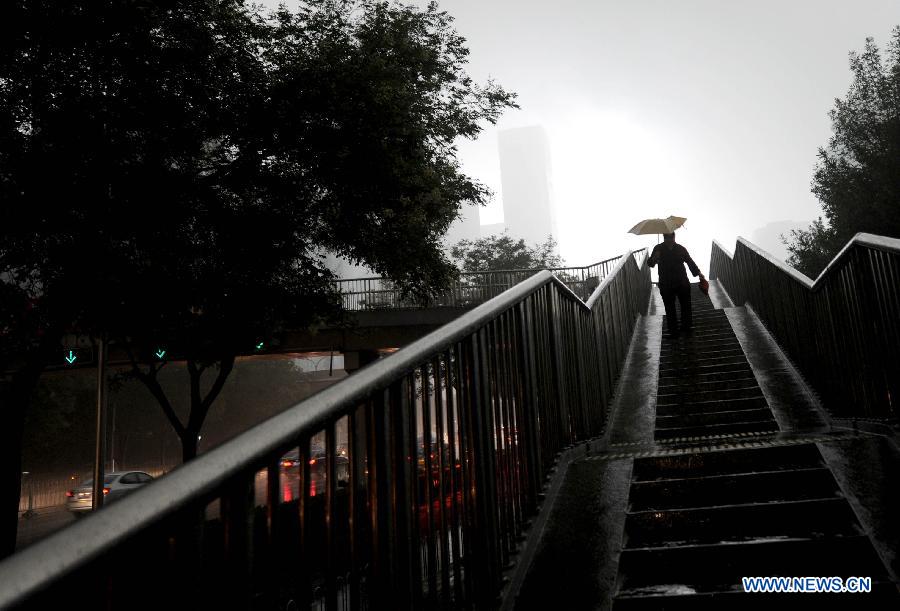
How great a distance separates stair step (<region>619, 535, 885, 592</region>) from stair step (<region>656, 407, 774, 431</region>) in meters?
2.67

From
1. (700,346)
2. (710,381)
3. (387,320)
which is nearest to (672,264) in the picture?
(700,346)

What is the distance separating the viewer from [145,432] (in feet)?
154

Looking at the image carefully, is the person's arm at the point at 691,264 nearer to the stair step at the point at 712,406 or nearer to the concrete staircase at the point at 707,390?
the concrete staircase at the point at 707,390

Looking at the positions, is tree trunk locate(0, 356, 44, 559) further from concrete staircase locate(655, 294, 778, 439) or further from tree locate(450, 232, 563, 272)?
tree locate(450, 232, 563, 272)

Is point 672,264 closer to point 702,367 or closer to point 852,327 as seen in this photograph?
point 702,367

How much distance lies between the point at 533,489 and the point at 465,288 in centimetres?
2096

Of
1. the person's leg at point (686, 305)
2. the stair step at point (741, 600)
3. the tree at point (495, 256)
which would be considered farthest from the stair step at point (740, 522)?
the tree at point (495, 256)

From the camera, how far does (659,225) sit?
14.0m

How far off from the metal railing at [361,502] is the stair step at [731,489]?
63 cm

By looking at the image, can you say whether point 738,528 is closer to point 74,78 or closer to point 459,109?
point 74,78

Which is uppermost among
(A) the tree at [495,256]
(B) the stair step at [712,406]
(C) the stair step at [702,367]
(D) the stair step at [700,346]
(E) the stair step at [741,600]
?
(A) the tree at [495,256]

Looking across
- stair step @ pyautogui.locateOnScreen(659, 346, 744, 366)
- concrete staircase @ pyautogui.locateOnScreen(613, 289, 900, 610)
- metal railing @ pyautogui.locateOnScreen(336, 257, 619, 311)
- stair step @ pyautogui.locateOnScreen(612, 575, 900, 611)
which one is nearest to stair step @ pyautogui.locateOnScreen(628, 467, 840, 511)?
concrete staircase @ pyautogui.locateOnScreen(613, 289, 900, 610)

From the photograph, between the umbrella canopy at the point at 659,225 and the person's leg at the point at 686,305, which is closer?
the person's leg at the point at 686,305

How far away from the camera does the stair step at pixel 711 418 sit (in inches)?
216
